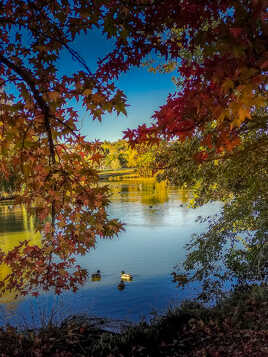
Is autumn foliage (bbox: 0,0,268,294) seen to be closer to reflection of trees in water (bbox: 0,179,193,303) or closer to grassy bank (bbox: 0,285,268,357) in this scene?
reflection of trees in water (bbox: 0,179,193,303)

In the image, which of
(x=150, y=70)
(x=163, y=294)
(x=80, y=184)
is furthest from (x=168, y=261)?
(x=80, y=184)

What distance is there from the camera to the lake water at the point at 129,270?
31.5ft

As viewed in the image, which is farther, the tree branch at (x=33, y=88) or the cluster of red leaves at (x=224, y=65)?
the tree branch at (x=33, y=88)

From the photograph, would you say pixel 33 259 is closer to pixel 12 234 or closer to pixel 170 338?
pixel 170 338

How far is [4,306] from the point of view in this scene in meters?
10.0

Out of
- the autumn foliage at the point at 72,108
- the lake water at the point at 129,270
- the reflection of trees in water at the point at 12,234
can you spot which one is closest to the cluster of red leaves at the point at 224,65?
the autumn foliage at the point at 72,108

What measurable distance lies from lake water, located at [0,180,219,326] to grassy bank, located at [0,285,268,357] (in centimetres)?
82

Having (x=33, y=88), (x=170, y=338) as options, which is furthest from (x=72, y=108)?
(x=170, y=338)

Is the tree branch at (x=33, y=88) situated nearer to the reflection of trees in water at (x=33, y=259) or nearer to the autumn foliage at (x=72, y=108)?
the autumn foliage at (x=72, y=108)

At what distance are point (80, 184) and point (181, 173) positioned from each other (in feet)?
13.5

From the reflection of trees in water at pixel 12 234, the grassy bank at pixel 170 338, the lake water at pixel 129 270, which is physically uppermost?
the grassy bank at pixel 170 338

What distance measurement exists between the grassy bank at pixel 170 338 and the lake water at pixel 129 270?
0.82 metres

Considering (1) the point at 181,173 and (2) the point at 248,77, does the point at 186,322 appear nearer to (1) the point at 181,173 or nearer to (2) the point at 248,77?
(1) the point at 181,173

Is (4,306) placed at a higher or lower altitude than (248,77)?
lower
